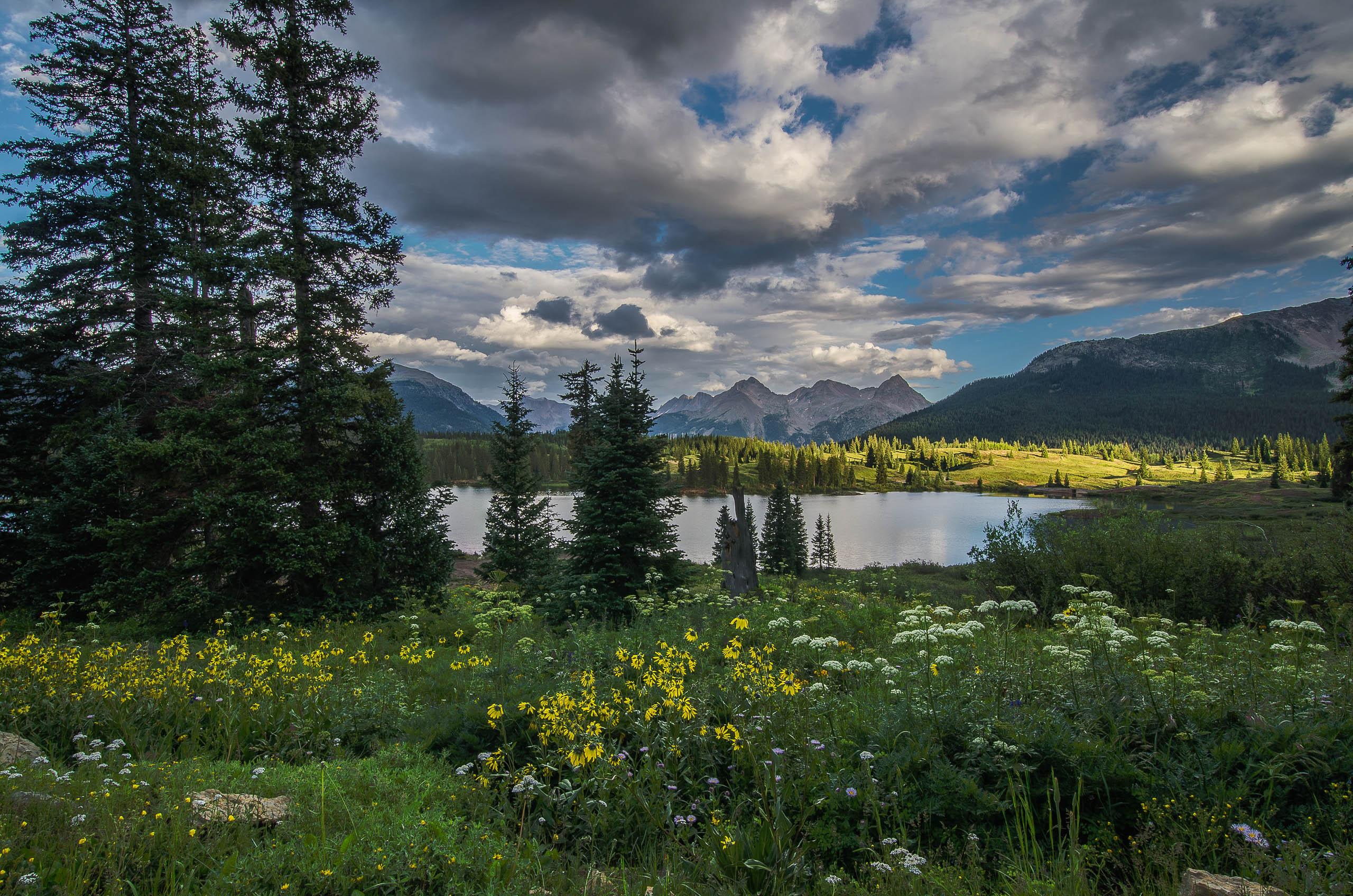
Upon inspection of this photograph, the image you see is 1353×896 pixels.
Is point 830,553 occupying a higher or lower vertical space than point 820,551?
lower

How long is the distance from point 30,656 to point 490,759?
19.1 feet

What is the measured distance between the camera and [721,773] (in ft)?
13.6

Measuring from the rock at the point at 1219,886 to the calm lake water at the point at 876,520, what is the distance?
1809 centimetres

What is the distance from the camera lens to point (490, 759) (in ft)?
12.7

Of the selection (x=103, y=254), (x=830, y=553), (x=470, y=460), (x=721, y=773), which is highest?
(x=103, y=254)

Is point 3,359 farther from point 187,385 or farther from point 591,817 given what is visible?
point 591,817

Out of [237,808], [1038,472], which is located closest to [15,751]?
[237,808]

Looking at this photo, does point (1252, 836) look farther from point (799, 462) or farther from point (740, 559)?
point (799, 462)

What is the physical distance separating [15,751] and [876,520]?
85497 millimetres

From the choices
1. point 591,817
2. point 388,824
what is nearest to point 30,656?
point 388,824

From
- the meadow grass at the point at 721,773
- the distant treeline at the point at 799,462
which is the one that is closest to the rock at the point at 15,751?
the meadow grass at the point at 721,773

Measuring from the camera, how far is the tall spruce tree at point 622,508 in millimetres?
12852

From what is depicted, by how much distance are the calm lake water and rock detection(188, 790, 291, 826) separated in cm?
1588

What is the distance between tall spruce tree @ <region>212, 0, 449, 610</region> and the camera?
11.4 metres
